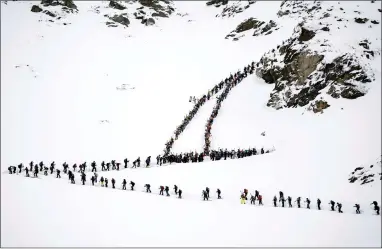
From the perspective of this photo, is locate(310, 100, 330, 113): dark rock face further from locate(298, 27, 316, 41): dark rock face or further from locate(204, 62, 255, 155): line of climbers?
locate(204, 62, 255, 155): line of climbers

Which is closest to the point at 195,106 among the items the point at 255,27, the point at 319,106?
the point at 319,106

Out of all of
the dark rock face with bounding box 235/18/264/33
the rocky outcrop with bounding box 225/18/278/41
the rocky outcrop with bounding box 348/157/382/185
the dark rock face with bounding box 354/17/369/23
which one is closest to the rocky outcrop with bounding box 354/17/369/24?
the dark rock face with bounding box 354/17/369/23

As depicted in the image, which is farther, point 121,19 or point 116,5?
point 116,5

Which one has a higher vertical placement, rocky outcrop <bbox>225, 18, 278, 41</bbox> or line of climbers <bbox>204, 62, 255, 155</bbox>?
rocky outcrop <bbox>225, 18, 278, 41</bbox>

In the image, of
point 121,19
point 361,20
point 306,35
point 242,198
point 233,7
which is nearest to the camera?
point 242,198

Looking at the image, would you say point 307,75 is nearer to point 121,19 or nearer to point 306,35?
point 306,35

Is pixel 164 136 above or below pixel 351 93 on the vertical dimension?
below

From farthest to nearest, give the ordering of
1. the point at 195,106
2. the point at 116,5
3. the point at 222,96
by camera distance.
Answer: the point at 116,5
the point at 195,106
the point at 222,96
